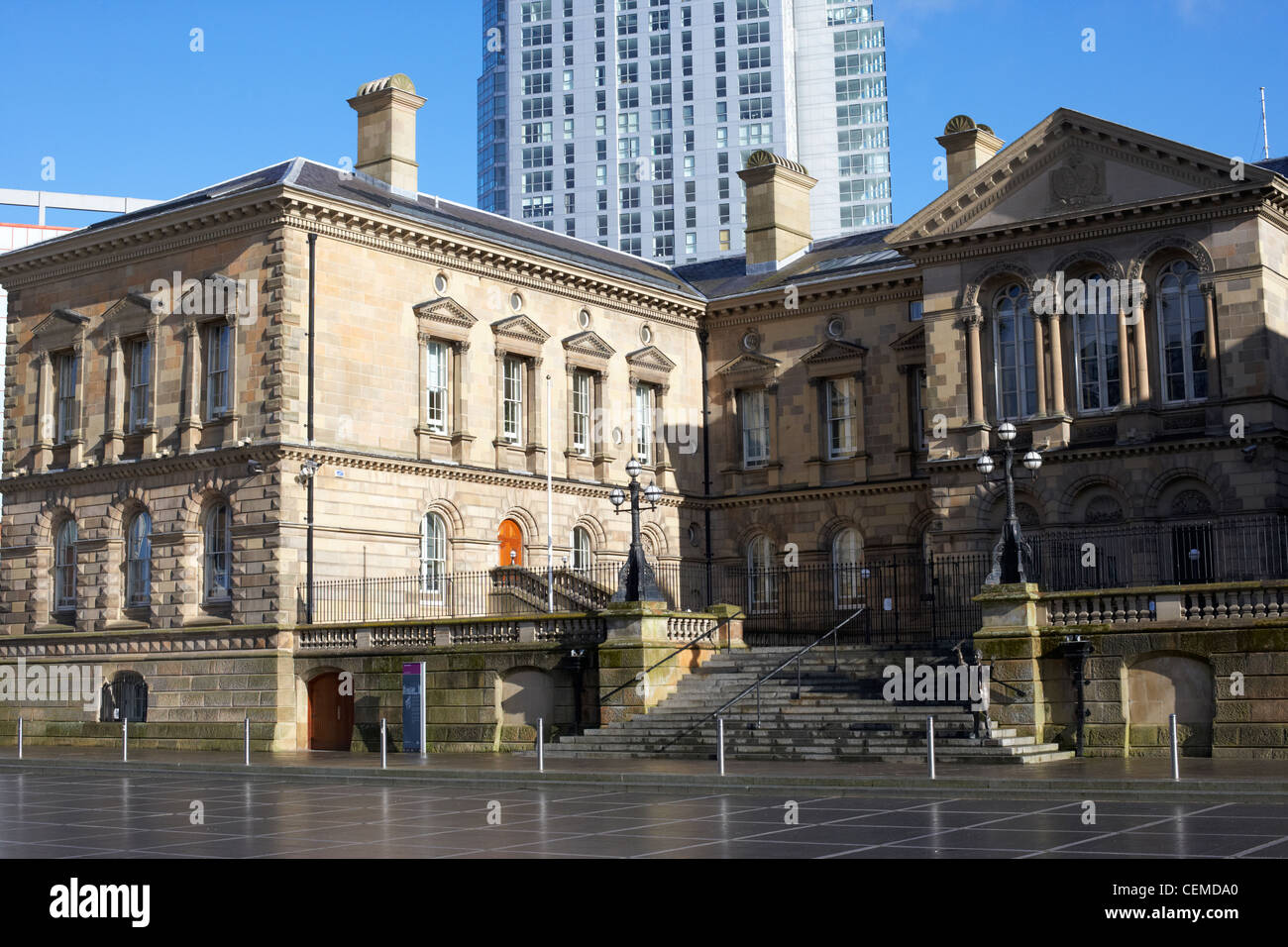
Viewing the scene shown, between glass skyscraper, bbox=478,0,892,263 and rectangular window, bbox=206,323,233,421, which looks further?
glass skyscraper, bbox=478,0,892,263

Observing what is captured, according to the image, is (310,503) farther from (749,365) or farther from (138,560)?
(749,365)

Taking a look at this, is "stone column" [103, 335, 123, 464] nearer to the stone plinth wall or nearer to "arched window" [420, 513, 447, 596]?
"arched window" [420, 513, 447, 596]

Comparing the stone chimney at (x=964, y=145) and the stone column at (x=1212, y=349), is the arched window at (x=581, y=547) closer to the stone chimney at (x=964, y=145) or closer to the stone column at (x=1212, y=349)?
the stone chimney at (x=964, y=145)

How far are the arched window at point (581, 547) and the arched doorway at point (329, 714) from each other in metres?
10.1

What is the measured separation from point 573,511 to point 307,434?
1004 cm

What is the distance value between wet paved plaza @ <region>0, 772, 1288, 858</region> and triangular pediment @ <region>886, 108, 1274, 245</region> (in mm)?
23215

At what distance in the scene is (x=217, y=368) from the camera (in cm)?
4194

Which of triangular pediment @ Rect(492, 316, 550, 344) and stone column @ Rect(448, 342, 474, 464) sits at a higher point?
triangular pediment @ Rect(492, 316, 550, 344)

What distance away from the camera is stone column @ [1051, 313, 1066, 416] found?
4247cm

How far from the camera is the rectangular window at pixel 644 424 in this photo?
165 feet

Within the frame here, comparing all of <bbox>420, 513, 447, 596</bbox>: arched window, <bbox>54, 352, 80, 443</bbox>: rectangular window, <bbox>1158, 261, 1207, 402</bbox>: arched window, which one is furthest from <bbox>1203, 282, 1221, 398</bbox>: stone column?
<bbox>54, 352, 80, 443</bbox>: rectangular window

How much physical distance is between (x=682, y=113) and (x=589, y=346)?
294ft

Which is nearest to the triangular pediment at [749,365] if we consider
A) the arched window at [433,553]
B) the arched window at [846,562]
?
the arched window at [846,562]
